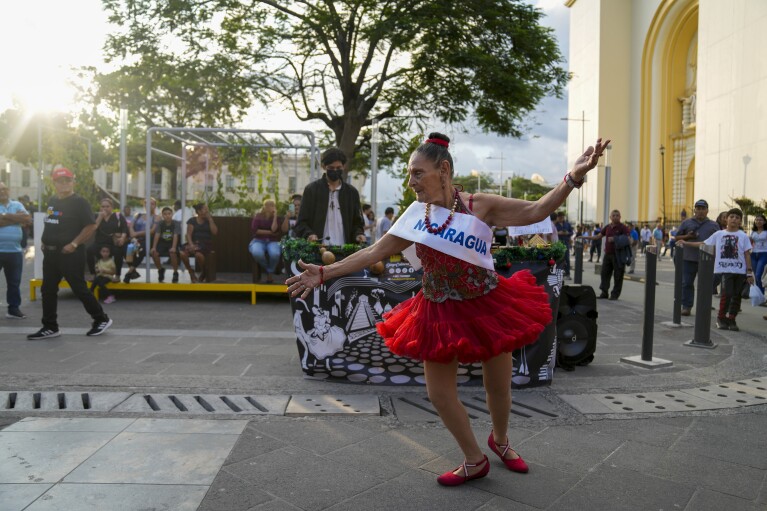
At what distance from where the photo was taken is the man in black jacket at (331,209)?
683cm

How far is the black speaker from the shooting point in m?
6.06

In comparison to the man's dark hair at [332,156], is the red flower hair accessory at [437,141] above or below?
below

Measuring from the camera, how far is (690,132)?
46094 millimetres

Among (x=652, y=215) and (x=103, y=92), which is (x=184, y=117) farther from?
(x=652, y=215)

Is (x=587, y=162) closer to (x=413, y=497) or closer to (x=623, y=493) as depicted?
(x=623, y=493)

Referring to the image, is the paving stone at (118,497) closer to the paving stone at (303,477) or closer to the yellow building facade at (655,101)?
the paving stone at (303,477)

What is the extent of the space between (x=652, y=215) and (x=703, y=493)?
49.5 meters

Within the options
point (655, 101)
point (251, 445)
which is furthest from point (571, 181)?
point (655, 101)

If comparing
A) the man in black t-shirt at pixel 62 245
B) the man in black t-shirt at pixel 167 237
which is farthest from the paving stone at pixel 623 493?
the man in black t-shirt at pixel 167 237

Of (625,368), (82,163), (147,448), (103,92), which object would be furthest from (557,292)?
(103,92)

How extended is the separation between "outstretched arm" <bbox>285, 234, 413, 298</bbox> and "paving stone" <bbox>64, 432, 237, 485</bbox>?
3.52 feet

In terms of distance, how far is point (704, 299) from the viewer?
7.29 meters

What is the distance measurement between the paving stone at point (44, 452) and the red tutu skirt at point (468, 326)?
1810 millimetres

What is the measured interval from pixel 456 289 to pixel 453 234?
28cm
